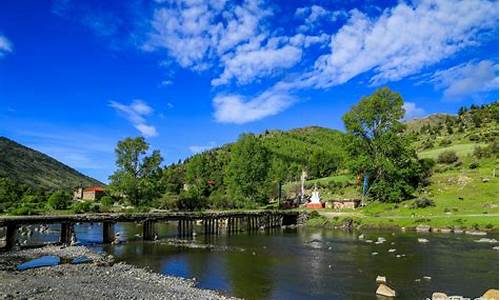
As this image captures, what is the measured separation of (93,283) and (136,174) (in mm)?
55662

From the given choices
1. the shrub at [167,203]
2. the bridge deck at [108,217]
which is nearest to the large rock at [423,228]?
the bridge deck at [108,217]

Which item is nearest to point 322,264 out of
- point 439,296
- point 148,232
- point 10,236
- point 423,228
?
point 439,296

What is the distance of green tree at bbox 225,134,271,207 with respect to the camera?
104688 mm

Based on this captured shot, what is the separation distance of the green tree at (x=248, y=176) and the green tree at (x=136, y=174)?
23223 mm

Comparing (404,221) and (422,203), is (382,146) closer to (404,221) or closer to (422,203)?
(422,203)

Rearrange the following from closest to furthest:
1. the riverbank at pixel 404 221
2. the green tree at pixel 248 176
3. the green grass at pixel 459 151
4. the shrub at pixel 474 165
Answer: the riverbank at pixel 404 221 → the shrub at pixel 474 165 → the green tree at pixel 248 176 → the green grass at pixel 459 151

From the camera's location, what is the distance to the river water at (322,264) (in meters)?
29.5

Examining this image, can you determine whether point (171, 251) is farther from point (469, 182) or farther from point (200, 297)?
point (469, 182)

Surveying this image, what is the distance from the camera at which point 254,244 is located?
182 feet

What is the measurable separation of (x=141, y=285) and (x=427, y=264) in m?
24.0

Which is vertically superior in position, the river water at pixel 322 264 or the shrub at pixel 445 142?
the shrub at pixel 445 142

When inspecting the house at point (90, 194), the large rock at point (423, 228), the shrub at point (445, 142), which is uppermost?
the shrub at point (445, 142)

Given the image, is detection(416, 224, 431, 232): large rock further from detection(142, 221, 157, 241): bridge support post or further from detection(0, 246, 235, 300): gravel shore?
detection(0, 246, 235, 300): gravel shore

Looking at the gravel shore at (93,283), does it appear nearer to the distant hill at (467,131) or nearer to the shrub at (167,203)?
the shrub at (167,203)
